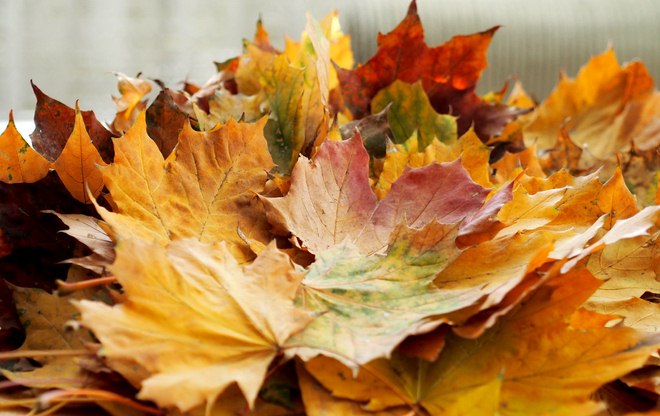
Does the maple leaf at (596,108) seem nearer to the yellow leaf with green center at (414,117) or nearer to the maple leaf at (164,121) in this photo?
the yellow leaf with green center at (414,117)

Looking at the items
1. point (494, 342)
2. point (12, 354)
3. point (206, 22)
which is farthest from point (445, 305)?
point (206, 22)

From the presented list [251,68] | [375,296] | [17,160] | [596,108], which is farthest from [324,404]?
[596,108]

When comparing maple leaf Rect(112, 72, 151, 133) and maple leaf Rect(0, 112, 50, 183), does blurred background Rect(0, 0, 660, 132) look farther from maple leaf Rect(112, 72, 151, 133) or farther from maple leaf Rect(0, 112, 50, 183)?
maple leaf Rect(0, 112, 50, 183)

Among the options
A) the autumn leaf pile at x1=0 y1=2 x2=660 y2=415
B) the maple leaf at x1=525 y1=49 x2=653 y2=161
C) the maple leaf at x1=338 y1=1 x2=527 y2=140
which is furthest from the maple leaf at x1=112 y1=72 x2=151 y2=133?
the maple leaf at x1=525 y1=49 x2=653 y2=161

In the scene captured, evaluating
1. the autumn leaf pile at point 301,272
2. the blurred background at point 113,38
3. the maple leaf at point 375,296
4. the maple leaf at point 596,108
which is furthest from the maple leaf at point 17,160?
the blurred background at point 113,38

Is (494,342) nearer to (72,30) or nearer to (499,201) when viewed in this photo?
(499,201)

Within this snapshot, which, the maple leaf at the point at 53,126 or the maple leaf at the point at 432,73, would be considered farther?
the maple leaf at the point at 432,73
